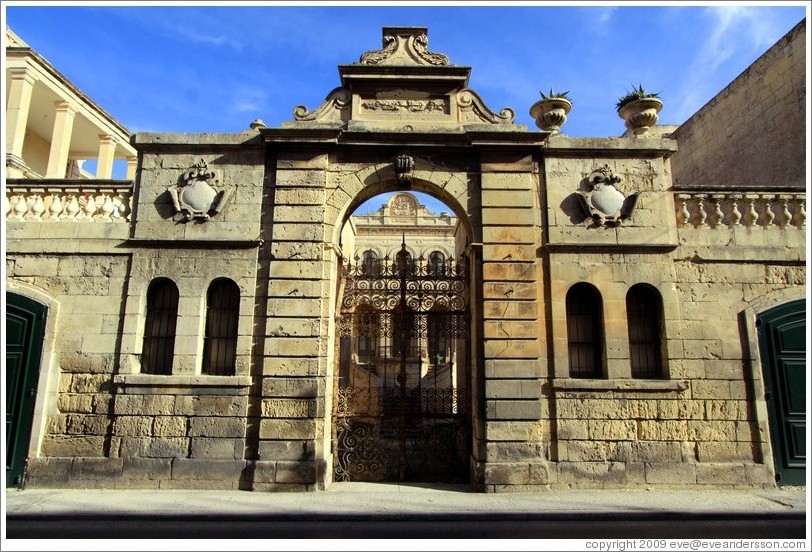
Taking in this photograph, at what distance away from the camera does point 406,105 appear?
886cm

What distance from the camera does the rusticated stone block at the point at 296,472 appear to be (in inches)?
293

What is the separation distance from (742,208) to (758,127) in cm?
510

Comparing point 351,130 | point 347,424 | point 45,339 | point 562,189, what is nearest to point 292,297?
point 347,424

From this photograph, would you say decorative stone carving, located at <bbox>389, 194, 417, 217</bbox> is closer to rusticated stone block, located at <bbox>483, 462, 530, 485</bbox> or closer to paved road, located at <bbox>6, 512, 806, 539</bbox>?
rusticated stone block, located at <bbox>483, 462, 530, 485</bbox>

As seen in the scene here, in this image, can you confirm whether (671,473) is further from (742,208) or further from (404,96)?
(404,96)

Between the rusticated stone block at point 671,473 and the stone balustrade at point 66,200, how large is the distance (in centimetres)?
953

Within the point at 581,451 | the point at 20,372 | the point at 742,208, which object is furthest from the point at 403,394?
the point at 742,208

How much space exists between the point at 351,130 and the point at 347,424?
5063 millimetres

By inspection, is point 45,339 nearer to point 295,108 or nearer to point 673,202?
point 295,108

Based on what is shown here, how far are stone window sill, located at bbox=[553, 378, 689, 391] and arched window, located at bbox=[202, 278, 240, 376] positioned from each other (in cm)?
534

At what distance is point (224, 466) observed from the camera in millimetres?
7586

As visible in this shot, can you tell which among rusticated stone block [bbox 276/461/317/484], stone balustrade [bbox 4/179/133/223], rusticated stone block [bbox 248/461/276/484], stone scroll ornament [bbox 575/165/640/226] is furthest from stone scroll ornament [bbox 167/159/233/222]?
stone scroll ornament [bbox 575/165/640/226]

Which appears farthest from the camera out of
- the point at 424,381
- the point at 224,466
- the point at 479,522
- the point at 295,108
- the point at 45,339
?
the point at 424,381

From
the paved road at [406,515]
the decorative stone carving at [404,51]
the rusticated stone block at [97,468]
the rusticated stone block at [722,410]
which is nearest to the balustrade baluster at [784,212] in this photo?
the rusticated stone block at [722,410]
